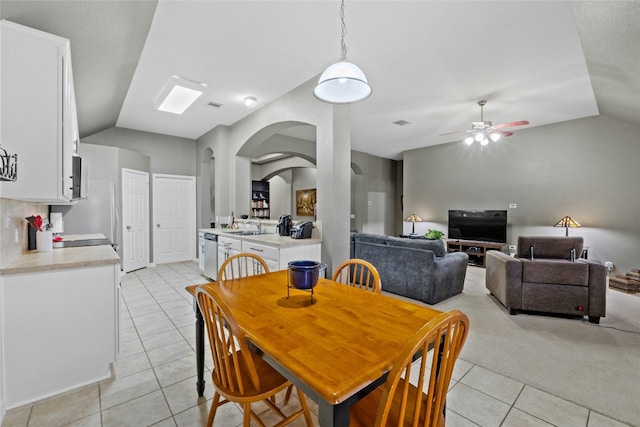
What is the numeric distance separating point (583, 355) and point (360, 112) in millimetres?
4341

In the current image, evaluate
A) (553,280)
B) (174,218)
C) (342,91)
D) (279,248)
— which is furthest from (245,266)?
(174,218)

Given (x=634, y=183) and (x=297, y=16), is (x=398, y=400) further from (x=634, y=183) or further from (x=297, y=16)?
(x=634, y=183)

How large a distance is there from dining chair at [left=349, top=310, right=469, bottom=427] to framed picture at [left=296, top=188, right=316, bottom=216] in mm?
8269

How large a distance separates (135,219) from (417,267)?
17.9ft

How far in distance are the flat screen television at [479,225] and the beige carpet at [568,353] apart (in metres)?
2.60

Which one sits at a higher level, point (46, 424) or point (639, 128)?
point (639, 128)

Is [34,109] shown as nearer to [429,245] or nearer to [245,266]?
[245,266]

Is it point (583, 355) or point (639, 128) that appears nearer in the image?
point (583, 355)

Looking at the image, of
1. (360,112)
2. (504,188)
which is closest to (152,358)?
(360,112)

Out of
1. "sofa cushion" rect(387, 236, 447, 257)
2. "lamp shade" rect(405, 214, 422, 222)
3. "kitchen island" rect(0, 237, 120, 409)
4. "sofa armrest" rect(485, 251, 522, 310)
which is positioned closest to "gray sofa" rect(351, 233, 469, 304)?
"sofa cushion" rect(387, 236, 447, 257)

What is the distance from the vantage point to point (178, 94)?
3992mm

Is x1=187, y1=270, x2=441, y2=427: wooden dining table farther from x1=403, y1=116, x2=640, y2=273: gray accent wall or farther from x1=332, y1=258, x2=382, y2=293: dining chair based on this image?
x1=403, y1=116, x2=640, y2=273: gray accent wall

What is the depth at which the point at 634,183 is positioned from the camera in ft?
15.8

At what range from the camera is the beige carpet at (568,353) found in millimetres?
1979
